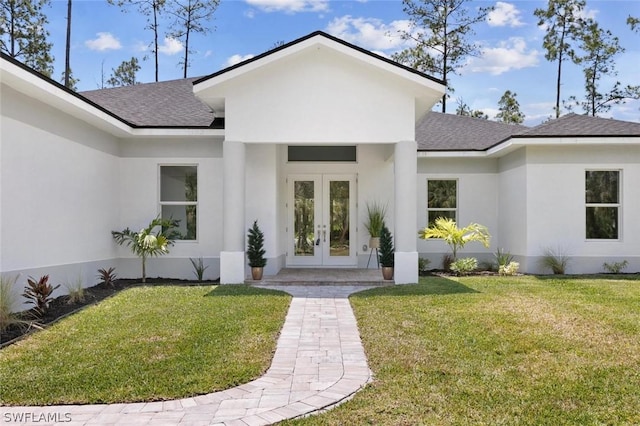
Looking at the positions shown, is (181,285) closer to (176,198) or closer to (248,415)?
(176,198)

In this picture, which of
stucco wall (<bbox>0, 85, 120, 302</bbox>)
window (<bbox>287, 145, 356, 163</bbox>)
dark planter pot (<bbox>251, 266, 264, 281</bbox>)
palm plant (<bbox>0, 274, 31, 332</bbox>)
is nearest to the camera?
palm plant (<bbox>0, 274, 31, 332</bbox>)

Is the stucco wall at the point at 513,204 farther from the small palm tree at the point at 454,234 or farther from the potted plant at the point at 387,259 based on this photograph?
the potted plant at the point at 387,259

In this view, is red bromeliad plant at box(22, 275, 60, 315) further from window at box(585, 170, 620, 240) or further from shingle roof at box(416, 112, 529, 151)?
window at box(585, 170, 620, 240)

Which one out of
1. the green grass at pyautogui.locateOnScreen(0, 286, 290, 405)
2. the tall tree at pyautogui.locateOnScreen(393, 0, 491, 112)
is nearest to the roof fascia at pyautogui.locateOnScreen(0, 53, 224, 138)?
the green grass at pyautogui.locateOnScreen(0, 286, 290, 405)

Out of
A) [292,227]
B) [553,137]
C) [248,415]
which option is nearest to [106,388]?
[248,415]

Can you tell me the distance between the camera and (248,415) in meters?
4.33

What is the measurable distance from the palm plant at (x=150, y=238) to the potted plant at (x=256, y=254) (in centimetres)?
212

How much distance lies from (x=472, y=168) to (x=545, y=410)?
38.5 feet

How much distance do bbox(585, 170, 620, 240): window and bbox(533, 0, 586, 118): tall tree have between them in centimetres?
1655

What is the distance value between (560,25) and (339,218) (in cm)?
2051

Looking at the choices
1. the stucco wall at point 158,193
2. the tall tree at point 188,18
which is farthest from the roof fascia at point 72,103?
the tall tree at point 188,18

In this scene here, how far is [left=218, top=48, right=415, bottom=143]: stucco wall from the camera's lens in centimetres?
1113

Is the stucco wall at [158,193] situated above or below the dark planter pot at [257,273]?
above

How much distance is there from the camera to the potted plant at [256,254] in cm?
1170
